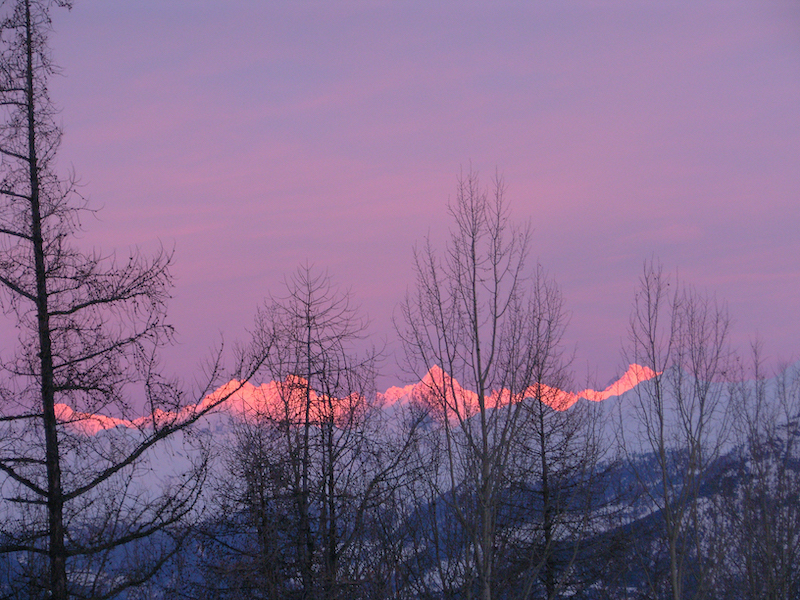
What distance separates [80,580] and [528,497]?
14.6 m

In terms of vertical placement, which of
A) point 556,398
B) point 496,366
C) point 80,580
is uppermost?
point 556,398

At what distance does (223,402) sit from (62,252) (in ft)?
9.10

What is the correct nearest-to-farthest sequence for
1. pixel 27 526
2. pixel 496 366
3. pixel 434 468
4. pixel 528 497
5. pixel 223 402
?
pixel 27 526, pixel 223 402, pixel 496 366, pixel 434 468, pixel 528 497

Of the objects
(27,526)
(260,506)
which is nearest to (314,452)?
(260,506)

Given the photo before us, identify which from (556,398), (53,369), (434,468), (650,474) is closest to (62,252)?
(53,369)

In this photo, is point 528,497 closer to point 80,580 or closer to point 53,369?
point 80,580

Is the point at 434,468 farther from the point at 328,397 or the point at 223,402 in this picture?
the point at 223,402

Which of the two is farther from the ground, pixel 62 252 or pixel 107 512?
pixel 62 252

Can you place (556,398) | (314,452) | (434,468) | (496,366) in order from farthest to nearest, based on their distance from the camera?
(556,398) < (314,452) < (434,468) < (496,366)

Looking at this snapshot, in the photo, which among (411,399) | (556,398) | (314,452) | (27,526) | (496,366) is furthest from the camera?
(556,398)

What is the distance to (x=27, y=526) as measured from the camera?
9.09m

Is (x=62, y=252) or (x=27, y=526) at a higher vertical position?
(x=62, y=252)

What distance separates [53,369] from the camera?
9312mm

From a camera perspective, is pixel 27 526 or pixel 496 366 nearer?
pixel 27 526
